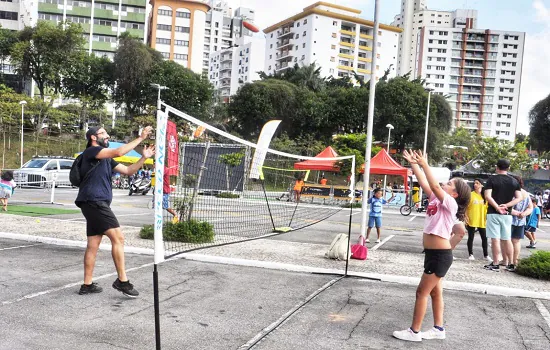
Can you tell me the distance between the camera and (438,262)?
5.02 m

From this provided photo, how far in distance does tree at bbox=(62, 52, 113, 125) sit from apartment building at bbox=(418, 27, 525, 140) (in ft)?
322

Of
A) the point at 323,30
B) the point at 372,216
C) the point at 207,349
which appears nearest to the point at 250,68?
the point at 323,30

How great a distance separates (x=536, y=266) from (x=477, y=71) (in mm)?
142484

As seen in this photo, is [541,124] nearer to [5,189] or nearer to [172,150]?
[5,189]

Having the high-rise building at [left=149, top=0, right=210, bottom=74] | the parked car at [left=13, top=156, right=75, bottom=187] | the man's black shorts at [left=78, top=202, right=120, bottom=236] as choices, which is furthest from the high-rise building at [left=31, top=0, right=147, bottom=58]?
the man's black shorts at [left=78, top=202, right=120, bottom=236]

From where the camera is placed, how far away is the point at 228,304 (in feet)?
20.3

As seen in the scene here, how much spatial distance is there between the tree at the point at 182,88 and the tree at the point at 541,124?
132ft

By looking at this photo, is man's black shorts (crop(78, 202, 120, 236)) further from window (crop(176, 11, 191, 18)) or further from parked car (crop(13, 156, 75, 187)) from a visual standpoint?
window (crop(176, 11, 191, 18))

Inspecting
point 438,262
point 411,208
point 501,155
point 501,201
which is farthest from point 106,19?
point 438,262

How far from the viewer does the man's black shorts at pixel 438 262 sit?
16.4 feet

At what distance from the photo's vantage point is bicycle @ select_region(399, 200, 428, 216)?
2614 centimetres

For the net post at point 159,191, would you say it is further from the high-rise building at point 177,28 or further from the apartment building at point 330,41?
the apartment building at point 330,41

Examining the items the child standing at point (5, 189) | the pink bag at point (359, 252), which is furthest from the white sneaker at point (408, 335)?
the child standing at point (5, 189)

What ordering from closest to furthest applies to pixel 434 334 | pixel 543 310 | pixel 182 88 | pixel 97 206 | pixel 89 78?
pixel 434 334 < pixel 97 206 < pixel 543 310 < pixel 89 78 < pixel 182 88
